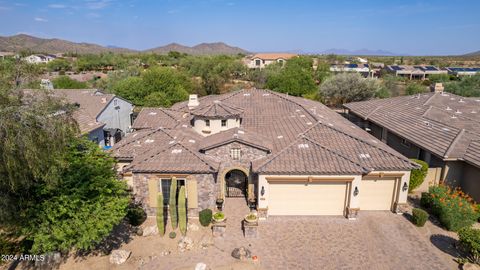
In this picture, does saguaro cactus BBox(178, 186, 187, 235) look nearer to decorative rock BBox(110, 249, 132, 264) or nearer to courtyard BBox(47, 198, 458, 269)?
courtyard BBox(47, 198, 458, 269)

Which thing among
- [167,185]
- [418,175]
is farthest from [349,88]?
[167,185]

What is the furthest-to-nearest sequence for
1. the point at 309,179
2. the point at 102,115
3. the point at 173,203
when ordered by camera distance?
the point at 102,115
the point at 309,179
the point at 173,203

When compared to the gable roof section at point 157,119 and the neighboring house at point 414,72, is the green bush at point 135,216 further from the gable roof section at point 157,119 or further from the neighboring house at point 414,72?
the neighboring house at point 414,72

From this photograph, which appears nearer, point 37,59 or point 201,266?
point 201,266

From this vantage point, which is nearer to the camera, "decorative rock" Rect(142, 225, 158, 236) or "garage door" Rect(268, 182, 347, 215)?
"decorative rock" Rect(142, 225, 158, 236)

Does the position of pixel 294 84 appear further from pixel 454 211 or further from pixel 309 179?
pixel 454 211

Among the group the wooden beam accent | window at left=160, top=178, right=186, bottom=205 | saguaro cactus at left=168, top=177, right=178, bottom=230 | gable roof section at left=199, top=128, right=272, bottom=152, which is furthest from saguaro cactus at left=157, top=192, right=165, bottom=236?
the wooden beam accent
